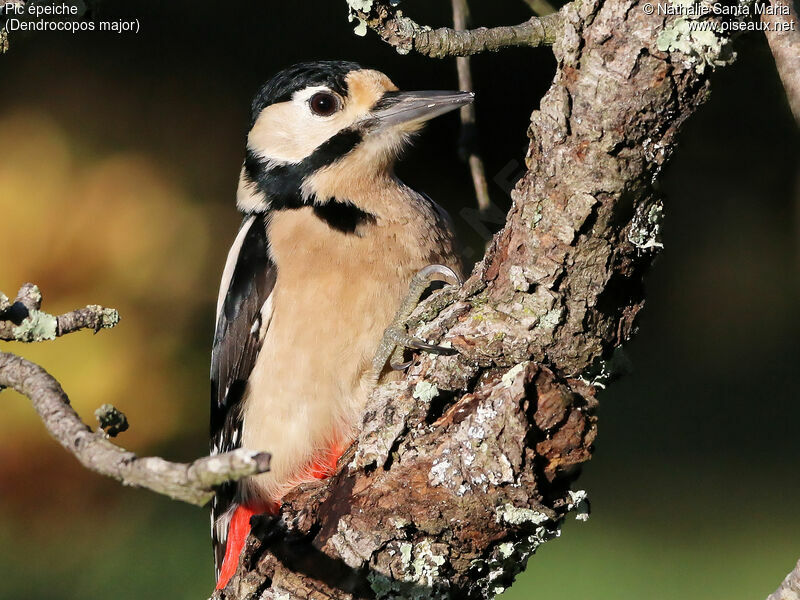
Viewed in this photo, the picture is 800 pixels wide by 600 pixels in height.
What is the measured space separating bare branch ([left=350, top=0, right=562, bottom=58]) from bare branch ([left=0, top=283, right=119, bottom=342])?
2.51ft

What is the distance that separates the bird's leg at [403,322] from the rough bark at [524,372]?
0.94 feet

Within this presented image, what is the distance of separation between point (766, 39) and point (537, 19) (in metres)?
0.57

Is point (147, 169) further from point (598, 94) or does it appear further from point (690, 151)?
point (598, 94)

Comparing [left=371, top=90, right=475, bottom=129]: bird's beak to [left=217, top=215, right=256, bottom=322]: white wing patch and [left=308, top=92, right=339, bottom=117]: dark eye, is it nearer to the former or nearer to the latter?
[left=308, top=92, right=339, bottom=117]: dark eye

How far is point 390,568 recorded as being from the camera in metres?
1.90

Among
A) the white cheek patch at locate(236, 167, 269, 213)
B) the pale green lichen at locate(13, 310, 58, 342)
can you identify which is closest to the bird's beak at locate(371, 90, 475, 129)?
the white cheek patch at locate(236, 167, 269, 213)

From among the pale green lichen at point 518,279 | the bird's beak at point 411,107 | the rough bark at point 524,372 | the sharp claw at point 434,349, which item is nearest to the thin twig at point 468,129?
the bird's beak at point 411,107

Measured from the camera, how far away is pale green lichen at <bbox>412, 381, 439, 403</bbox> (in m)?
1.95

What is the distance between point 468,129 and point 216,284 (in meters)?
1.72

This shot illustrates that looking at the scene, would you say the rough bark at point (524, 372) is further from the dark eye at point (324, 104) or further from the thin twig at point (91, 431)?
the dark eye at point (324, 104)

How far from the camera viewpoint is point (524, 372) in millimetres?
1801

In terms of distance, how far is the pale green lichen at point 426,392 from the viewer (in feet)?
6.39

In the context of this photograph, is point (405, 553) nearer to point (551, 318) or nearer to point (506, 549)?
point (506, 549)

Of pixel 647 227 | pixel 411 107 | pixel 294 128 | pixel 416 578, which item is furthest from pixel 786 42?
pixel 294 128
